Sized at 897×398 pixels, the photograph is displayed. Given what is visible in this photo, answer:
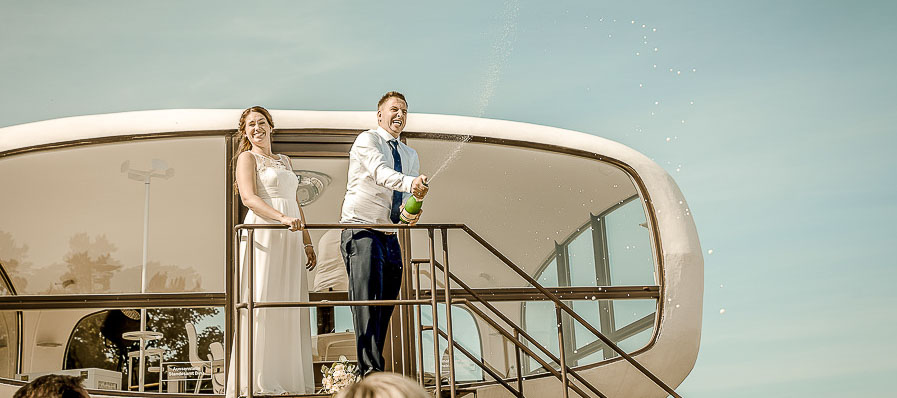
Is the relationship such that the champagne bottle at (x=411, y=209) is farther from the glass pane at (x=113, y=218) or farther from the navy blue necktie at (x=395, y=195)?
the glass pane at (x=113, y=218)

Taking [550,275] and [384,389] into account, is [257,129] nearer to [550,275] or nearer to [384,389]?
[550,275]

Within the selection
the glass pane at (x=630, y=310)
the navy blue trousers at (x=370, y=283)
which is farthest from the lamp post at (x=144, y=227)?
the glass pane at (x=630, y=310)

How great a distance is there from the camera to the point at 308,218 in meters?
6.21

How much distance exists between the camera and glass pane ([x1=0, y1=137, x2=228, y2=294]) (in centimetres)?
591

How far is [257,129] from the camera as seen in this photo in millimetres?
5184

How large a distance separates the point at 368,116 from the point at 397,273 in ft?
6.76

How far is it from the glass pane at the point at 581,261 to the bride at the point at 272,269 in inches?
90.0

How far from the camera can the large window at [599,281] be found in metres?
6.59

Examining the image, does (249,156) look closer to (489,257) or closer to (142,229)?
(142,229)

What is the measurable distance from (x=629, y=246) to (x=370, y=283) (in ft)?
9.70

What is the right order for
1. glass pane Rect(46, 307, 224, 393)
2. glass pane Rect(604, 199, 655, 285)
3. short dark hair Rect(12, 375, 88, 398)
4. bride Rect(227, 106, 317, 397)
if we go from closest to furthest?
short dark hair Rect(12, 375, 88, 398) → bride Rect(227, 106, 317, 397) → glass pane Rect(46, 307, 224, 393) → glass pane Rect(604, 199, 655, 285)

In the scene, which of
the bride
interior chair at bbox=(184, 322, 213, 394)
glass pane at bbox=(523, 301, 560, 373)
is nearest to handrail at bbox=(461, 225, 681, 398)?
the bride

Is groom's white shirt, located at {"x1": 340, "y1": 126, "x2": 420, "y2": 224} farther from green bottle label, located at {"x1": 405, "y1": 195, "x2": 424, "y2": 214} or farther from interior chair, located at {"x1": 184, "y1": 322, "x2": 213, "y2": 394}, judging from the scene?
interior chair, located at {"x1": 184, "y1": 322, "x2": 213, "y2": 394}

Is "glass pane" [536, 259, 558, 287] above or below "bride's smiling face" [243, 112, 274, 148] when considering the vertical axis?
below
